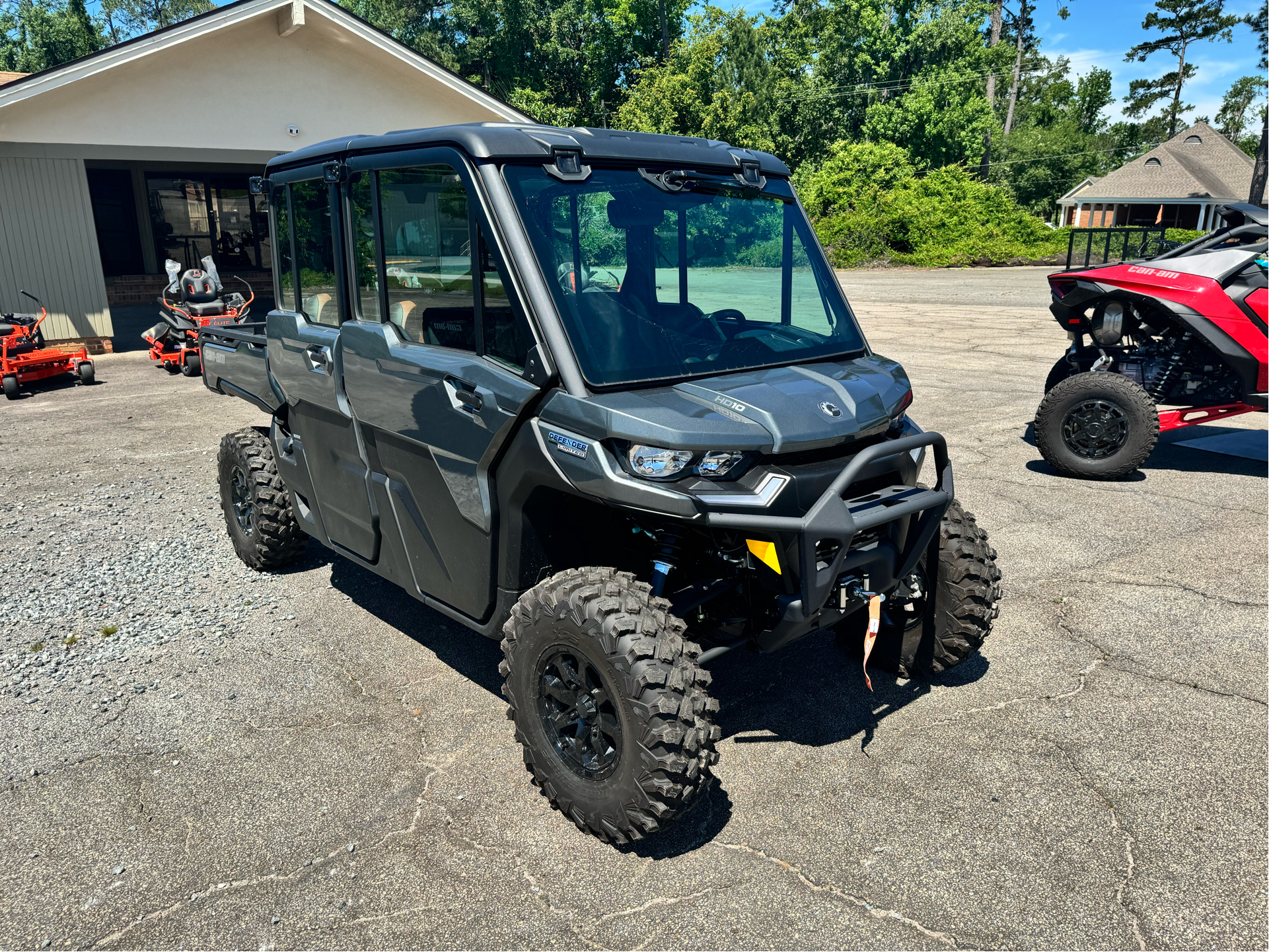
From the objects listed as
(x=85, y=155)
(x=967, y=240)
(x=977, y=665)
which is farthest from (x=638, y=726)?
(x=967, y=240)

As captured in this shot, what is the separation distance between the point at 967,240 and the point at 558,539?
4050 centimetres

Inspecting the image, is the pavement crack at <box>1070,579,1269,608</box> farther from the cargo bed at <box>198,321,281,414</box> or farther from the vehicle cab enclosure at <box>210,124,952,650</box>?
the cargo bed at <box>198,321,281,414</box>

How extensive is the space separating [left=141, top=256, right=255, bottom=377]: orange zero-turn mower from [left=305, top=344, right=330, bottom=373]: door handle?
10.3 meters

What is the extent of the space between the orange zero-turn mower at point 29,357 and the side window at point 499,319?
11.4 m

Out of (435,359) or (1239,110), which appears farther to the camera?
(1239,110)

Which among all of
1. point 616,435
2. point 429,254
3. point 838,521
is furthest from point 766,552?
point 429,254

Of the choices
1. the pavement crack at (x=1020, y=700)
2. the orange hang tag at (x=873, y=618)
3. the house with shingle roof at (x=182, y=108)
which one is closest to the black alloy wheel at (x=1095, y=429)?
the pavement crack at (x=1020, y=700)

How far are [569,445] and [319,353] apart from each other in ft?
6.13

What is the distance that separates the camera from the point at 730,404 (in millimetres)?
3094

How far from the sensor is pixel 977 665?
446 centimetres

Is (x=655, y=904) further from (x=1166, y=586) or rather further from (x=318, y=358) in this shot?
(x=1166, y=586)

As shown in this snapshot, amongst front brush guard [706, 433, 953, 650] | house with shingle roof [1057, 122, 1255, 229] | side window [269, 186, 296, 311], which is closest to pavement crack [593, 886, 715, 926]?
front brush guard [706, 433, 953, 650]

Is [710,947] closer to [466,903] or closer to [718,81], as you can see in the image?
[466,903]

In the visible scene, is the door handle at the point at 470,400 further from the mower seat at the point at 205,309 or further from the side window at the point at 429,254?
the mower seat at the point at 205,309
